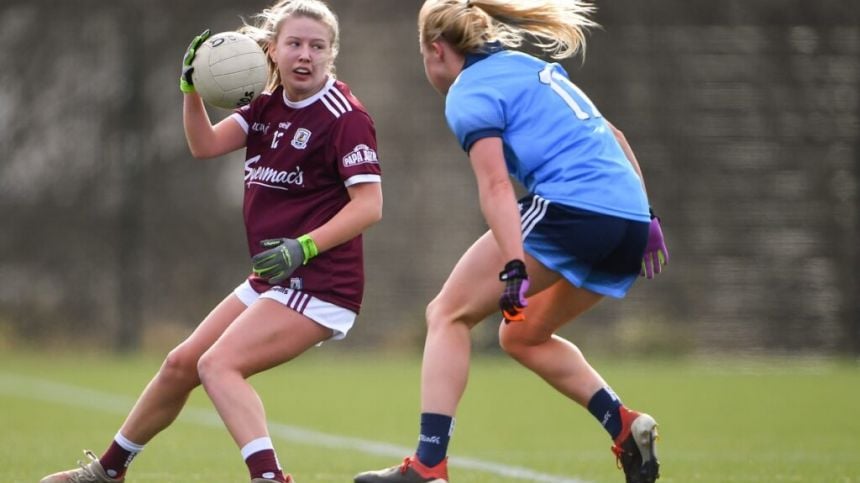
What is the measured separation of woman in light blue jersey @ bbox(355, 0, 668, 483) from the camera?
4715 millimetres

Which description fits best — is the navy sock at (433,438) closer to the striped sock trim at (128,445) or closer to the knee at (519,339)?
the knee at (519,339)

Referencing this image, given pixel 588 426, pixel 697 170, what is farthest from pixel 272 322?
pixel 697 170

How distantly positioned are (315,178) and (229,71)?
464 millimetres

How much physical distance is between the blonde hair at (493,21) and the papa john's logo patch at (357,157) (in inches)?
17.6

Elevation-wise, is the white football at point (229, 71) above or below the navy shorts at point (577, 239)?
above

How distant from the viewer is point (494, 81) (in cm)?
485

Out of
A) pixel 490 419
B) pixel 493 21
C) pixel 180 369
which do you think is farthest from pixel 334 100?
pixel 490 419

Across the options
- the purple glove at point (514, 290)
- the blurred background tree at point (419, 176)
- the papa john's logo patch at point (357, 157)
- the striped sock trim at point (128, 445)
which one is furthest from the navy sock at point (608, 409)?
the blurred background tree at point (419, 176)

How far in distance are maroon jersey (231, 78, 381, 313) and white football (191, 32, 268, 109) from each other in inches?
6.6

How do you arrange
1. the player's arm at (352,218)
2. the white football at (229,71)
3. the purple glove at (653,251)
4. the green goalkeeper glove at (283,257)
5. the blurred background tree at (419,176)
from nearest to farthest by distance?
the green goalkeeper glove at (283,257) < the player's arm at (352,218) < the white football at (229,71) < the purple glove at (653,251) < the blurred background tree at (419,176)

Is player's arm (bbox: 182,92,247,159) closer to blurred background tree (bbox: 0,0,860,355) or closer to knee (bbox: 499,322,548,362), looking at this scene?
knee (bbox: 499,322,548,362)

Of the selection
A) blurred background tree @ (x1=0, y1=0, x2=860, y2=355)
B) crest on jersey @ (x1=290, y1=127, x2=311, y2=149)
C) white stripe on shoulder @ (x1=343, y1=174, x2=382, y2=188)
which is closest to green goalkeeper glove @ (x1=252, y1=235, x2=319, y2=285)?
white stripe on shoulder @ (x1=343, y1=174, x2=382, y2=188)

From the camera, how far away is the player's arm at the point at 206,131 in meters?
5.20

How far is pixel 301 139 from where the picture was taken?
4.98 m
